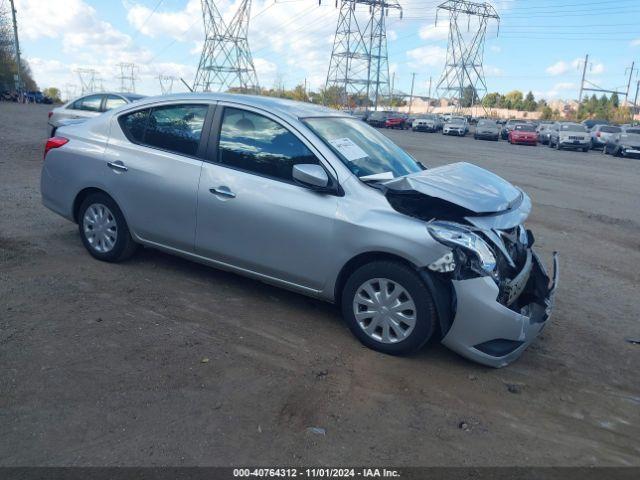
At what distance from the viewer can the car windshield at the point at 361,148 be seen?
A: 4.46m

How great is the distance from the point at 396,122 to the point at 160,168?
51377 millimetres

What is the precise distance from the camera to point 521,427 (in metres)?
3.33

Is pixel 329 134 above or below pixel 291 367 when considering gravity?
above

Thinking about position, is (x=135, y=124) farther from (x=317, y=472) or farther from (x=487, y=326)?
(x=317, y=472)

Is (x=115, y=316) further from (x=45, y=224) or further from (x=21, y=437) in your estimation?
(x=45, y=224)

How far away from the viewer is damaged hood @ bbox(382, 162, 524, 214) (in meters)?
4.00

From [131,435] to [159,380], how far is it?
0.58m

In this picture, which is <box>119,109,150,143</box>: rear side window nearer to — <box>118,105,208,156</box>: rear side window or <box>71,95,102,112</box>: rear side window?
<box>118,105,208,156</box>: rear side window

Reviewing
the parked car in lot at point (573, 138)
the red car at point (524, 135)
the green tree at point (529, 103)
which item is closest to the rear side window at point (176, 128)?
the parked car in lot at point (573, 138)

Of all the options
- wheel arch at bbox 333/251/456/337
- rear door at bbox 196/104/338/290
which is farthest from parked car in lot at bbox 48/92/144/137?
wheel arch at bbox 333/251/456/337

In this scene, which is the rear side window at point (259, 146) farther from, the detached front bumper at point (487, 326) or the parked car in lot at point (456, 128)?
the parked car in lot at point (456, 128)

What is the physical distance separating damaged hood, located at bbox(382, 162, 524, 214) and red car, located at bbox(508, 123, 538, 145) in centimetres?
3579

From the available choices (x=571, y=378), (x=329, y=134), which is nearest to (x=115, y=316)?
(x=329, y=134)

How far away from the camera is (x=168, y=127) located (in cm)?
512
